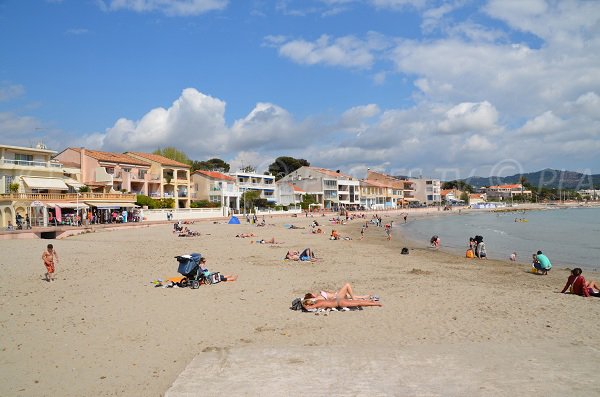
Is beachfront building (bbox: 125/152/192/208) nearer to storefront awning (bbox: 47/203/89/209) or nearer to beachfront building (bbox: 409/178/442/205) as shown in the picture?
storefront awning (bbox: 47/203/89/209)

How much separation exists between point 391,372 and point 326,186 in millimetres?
85866

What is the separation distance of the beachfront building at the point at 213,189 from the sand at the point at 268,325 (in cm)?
4768

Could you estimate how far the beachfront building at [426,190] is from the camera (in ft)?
451

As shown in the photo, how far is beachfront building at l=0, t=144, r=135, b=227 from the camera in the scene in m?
34.9

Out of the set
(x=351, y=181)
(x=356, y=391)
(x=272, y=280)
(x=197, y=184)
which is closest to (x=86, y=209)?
(x=197, y=184)

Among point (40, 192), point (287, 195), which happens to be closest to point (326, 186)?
point (287, 195)

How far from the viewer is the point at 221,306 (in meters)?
10.1

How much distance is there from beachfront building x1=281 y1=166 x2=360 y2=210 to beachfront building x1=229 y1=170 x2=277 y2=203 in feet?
37.4

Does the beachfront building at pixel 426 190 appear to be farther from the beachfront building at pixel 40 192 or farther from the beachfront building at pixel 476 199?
the beachfront building at pixel 40 192

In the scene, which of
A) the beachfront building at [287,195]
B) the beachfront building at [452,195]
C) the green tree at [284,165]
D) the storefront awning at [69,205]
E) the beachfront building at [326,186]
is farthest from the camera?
the beachfront building at [452,195]

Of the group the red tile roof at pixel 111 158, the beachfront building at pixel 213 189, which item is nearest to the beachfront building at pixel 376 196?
the beachfront building at pixel 213 189

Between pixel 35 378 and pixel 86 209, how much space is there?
3681 centimetres

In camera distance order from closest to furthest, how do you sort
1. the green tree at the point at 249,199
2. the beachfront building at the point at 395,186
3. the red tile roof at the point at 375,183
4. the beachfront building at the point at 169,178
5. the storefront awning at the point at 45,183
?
the storefront awning at the point at 45,183 → the beachfront building at the point at 169,178 → the green tree at the point at 249,199 → the red tile roof at the point at 375,183 → the beachfront building at the point at 395,186

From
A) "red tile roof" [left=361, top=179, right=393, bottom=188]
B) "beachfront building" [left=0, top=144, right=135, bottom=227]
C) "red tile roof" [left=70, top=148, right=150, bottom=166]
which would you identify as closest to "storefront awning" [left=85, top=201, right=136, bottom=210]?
"beachfront building" [left=0, top=144, right=135, bottom=227]
